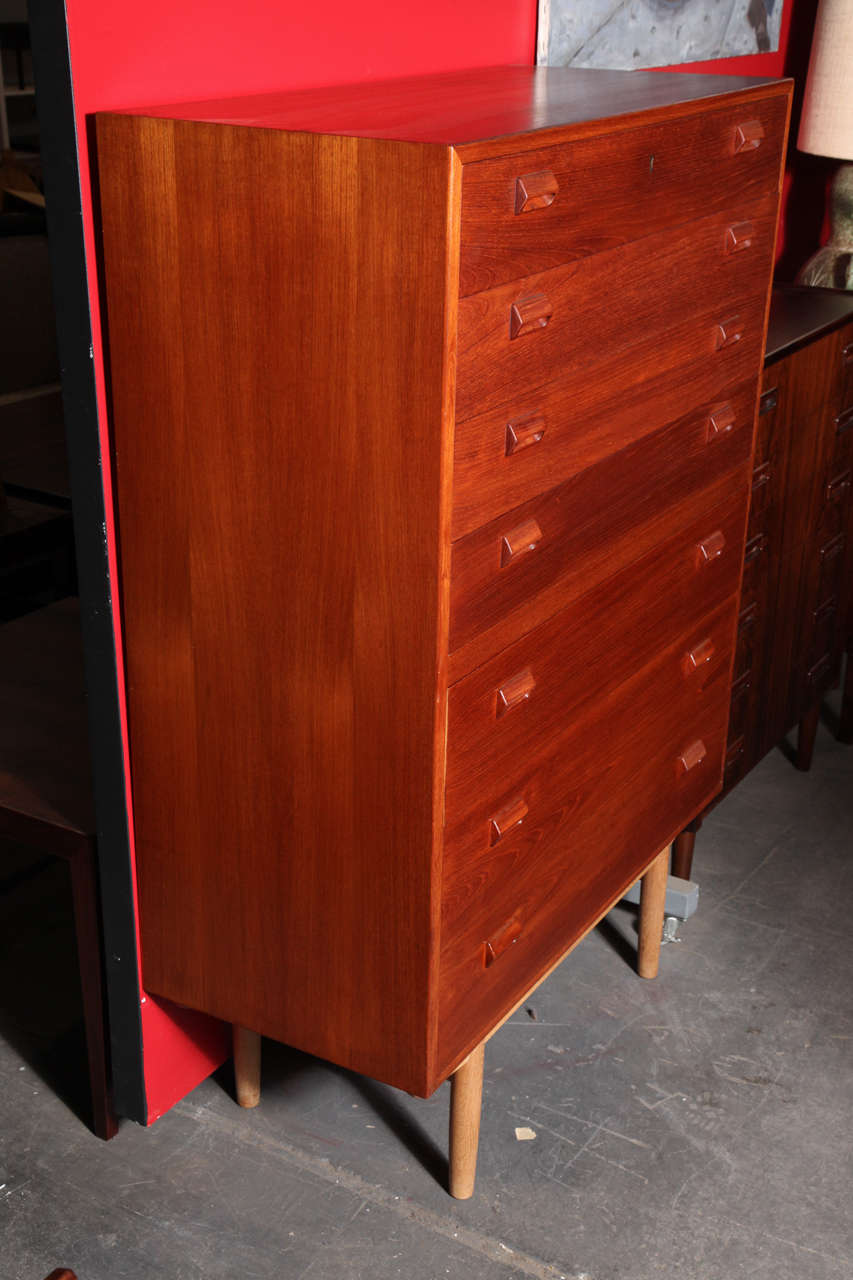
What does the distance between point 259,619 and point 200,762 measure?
253mm

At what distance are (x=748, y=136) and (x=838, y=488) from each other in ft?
4.08

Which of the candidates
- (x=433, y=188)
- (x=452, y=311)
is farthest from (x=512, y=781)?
(x=433, y=188)

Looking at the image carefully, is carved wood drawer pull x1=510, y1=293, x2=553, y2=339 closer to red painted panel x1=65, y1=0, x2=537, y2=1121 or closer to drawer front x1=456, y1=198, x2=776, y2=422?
drawer front x1=456, y1=198, x2=776, y2=422

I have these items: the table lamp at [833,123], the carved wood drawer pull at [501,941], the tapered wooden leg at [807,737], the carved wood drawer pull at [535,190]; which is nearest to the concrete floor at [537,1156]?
the carved wood drawer pull at [501,941]

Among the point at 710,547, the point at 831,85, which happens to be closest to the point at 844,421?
the point at 710,547

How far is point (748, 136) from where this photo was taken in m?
2.12

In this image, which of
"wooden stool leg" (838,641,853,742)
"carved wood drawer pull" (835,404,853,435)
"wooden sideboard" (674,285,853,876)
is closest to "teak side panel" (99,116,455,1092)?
"wooden sideboard" (674,285,853,876)

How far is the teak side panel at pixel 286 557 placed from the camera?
5.15ft

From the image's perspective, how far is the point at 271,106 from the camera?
5.87 ft

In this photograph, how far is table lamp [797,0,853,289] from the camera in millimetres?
3568

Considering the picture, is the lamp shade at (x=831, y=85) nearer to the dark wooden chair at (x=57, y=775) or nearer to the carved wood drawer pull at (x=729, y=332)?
the carved wood drawer pull at (x=729, y=332)

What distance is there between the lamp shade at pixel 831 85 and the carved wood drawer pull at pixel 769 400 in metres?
1.25

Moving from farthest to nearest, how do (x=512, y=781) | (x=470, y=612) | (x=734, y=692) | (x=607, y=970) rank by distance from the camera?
(x=734, y=692)
(x=607, y=970)
(x=512, y=781)
(x=470, y=612)

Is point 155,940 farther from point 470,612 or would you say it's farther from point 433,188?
point 433,188
